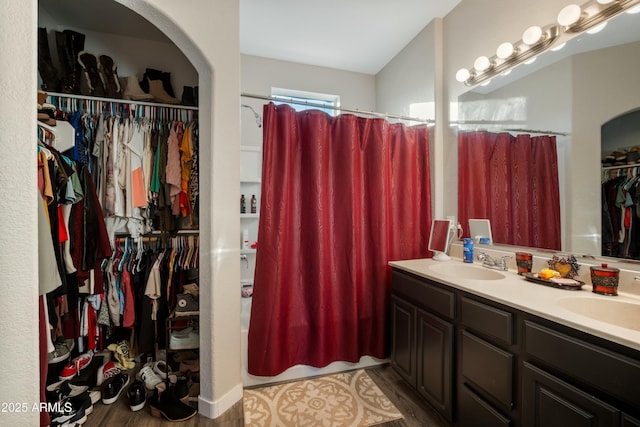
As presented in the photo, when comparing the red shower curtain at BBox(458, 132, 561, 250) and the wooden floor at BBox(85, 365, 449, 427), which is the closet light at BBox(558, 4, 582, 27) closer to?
the red shower curtain at BBox(458, 132, 561, 250)

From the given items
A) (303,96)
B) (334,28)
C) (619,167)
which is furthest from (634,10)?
(303,96)

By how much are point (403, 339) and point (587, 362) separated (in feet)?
3.53

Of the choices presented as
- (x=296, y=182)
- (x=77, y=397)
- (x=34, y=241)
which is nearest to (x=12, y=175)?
(x=34, y=241)

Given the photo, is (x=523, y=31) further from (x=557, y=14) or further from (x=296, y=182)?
(x=296, y=182)

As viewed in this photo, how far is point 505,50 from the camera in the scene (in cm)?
163

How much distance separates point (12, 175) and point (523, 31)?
2.49 m

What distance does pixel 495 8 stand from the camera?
174 centimetres

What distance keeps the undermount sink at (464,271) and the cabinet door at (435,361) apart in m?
0.34

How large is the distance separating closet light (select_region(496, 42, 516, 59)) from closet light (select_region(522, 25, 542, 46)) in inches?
4.1

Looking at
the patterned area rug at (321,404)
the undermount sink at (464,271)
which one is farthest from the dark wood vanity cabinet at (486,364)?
the patterned area rug at (321,404)

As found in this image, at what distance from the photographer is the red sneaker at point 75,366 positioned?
1.64 m

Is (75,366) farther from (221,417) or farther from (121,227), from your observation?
(221,417)

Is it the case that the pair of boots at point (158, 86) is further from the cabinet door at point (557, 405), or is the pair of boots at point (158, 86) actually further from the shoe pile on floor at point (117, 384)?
the cabinet door at point (557, 405)

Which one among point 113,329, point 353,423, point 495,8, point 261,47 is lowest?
point 353,423
